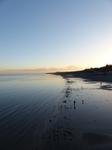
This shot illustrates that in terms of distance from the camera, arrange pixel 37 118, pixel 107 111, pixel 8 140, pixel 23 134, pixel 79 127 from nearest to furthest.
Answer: pixel 8 140 < pixel 23 134 < pixel 79 127 < pixel 37 118 < pixel 107 111

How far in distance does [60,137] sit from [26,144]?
2129mm

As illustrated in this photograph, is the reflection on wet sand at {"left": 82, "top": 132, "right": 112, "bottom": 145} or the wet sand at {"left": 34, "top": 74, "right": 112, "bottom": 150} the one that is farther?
the reflection on wet sand at {"left": 82, "top": 132, "right": 112, "bottom": 145}

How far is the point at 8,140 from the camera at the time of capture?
9.01m

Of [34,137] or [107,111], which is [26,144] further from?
[107,111]

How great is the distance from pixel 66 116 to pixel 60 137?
4261 millimetres

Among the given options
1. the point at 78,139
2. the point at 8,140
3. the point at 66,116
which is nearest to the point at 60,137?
the point at 78,139

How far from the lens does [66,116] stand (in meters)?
13.2

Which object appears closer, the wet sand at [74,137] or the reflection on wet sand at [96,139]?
the wet sand at [74,137]

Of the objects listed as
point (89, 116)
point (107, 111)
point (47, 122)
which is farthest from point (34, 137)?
point (107, 111)

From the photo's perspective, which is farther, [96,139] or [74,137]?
[74,137]

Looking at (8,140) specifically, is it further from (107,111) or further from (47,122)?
(107,111)

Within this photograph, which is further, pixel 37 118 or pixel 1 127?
pixel 37 118

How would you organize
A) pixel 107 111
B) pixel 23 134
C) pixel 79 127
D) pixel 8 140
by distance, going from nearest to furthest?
pixel 8 140
pixel 23 134
pixel 79 127
pixel 107 111

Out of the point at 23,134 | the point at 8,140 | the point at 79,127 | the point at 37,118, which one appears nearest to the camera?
the point at 8,140
